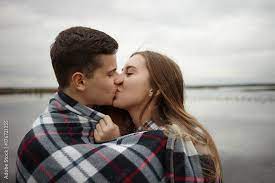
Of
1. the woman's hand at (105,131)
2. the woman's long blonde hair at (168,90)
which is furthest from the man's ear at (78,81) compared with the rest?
the woman's long blonde hair at (168,90)

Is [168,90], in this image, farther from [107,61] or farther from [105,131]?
[105,131]

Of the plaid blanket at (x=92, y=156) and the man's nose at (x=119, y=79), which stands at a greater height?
the man's nose at (x=119, y=79)

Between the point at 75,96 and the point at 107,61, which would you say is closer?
the point at 75,96

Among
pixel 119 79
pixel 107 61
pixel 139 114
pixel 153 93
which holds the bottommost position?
pixel 139 114

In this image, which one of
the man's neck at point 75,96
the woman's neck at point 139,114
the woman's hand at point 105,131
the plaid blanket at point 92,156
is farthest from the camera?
the woman's neck at point 139,114

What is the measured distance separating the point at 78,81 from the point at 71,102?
0.20m

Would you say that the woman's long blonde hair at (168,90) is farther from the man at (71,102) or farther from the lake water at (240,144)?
the lake water at (240,144)

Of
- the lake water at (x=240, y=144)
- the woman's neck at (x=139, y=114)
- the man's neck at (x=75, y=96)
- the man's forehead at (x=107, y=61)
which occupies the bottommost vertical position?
the lake water at (x=240, y=144)

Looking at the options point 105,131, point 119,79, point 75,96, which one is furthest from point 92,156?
point 119,79

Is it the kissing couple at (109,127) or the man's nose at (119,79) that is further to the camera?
the man's nose at (119,79)

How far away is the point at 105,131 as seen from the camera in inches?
114

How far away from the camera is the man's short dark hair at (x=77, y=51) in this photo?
309 centimetres

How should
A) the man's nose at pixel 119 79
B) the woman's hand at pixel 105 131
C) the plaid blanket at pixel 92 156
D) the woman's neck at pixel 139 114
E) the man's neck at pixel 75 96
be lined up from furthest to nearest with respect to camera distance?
the woman's neck at pixel 139 114 → the man's nose at pixel 119 79 → the man's neck at pixel 75 96 → the woman's hand at pixel 105 131 → the plaid blanket at pixel 92 156

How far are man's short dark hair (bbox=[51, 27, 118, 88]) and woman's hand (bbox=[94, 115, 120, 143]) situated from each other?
387 millimetres
